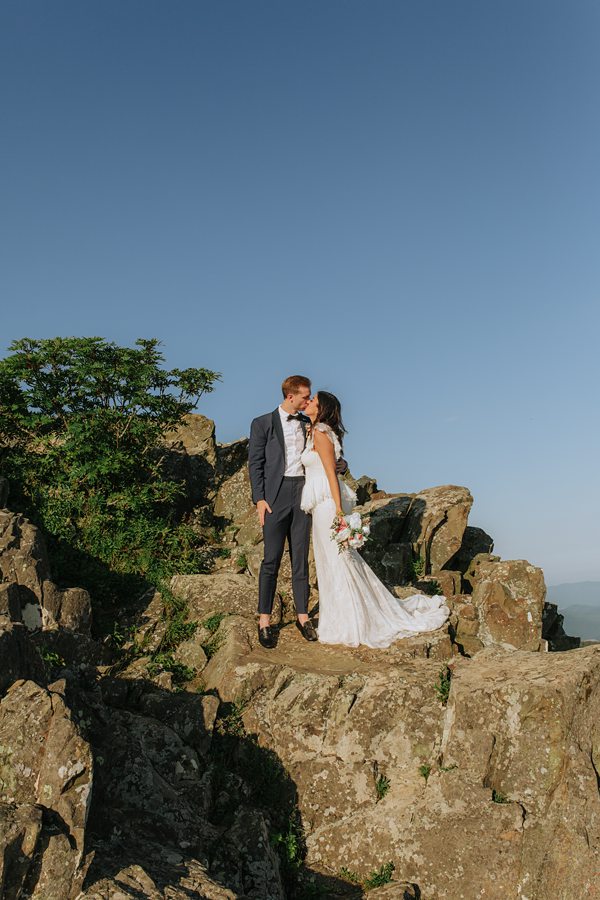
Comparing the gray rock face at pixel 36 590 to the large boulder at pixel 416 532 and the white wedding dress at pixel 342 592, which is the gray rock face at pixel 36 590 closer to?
the white wedding dress at pixel 342 592

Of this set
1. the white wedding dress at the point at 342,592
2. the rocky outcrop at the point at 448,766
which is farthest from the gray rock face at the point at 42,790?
Result: the white wedding dress at the point at 342,592

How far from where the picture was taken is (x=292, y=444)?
10.7 meters

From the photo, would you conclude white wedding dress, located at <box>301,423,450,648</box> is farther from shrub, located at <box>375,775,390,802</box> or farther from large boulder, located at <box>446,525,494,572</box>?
large boulder, located at <box>446,525,494,572</box>

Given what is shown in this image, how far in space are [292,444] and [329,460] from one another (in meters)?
0.66

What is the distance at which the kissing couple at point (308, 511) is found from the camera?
10.4 meters

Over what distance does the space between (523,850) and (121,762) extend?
4.17 m

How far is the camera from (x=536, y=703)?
7.82 m

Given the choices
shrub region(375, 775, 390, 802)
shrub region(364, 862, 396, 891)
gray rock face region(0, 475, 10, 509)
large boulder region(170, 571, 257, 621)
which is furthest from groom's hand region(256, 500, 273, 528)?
gray rock face region(0, 475, 10, 509)

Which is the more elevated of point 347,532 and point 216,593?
point 347,532

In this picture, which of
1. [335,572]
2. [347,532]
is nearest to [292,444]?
[347,532]

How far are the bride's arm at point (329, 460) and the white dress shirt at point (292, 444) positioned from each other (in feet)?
1.23

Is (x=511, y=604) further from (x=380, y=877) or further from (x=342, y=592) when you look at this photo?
(x=380, y=877)

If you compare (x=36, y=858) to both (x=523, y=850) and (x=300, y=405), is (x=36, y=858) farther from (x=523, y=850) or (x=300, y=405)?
(x=300, y=405)

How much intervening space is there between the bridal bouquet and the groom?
1.60 ft
